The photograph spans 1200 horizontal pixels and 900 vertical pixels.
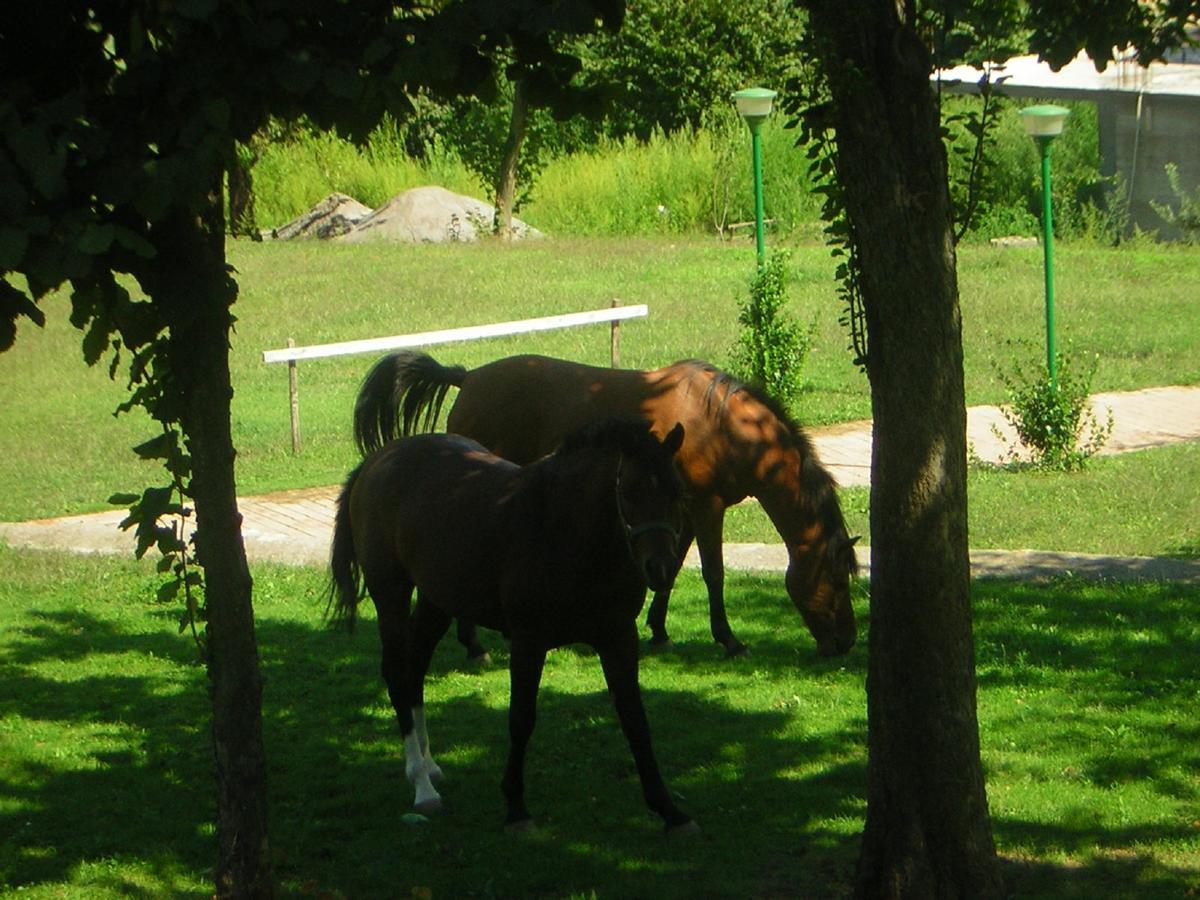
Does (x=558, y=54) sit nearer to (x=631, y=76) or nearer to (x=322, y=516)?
(x=322, y=516)

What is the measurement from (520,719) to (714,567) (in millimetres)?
2841

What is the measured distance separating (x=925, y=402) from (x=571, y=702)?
3.56 meters

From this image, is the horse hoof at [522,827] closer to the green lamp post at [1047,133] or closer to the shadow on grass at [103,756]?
the shadow on grass at [103,756]

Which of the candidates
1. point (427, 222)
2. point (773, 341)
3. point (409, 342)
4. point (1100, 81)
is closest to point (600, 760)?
point (409, 342)

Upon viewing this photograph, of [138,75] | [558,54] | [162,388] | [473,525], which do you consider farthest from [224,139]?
[473,525]

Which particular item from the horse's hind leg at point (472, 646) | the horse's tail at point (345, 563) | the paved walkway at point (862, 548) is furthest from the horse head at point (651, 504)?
the paved walkway at point (862, 548)

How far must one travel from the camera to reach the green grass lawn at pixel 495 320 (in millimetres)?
15273

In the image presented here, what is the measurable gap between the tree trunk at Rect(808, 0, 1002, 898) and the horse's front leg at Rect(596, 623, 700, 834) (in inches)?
44.7

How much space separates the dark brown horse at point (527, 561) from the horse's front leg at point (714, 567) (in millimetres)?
2232

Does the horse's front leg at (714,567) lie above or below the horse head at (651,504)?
below

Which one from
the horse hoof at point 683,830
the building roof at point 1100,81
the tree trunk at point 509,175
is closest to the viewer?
the horse hoof at point 683,830

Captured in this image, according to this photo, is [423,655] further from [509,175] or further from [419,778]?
[509,175]

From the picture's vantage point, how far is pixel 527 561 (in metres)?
5.93

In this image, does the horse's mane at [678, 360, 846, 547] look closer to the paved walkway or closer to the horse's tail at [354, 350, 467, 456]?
the horse's tail at [354, 350, 467, 456]
